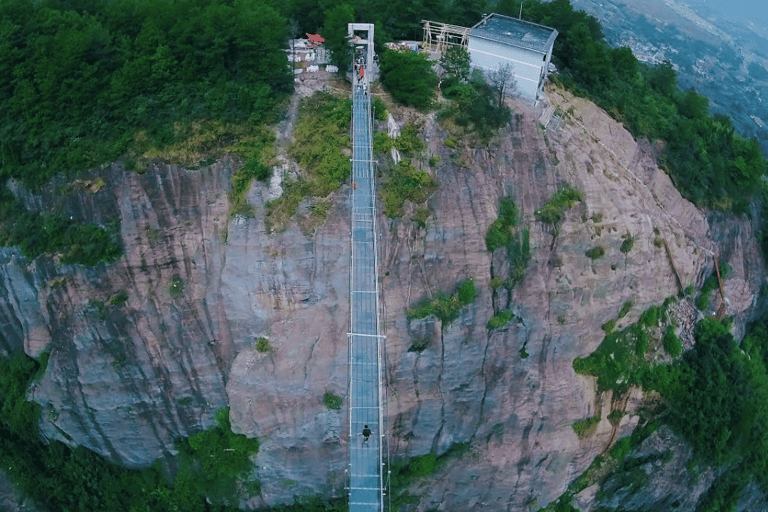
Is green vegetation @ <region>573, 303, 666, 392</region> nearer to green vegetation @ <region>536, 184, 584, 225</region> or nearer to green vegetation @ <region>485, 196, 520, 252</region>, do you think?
green vegetation @ <region>536, 184, 584, 225</region>

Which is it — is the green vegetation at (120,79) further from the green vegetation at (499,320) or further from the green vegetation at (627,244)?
the green vegetation at (627,244)

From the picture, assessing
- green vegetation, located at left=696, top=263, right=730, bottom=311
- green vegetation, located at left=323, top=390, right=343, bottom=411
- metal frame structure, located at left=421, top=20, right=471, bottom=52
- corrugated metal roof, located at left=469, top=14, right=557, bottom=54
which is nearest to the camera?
green vegetation, located at left=323, top=390, right=343, bottom=411

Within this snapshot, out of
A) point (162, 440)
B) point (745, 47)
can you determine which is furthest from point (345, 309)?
point (745, 47)

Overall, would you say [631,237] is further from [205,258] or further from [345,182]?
[205,258]

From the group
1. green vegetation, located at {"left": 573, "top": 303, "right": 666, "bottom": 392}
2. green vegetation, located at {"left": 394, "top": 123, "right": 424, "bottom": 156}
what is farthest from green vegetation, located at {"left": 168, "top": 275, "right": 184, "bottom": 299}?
green vegetation, located at {"left": 573, "top": 303, "right": 666, "bottom": 392}

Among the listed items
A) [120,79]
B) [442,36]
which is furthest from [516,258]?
[120,79]
